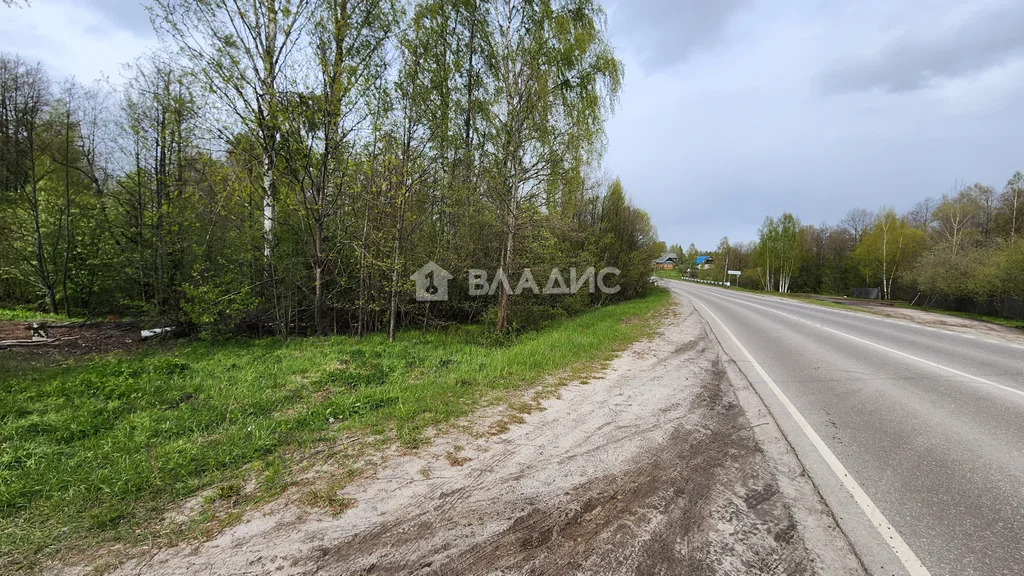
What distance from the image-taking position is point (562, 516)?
2.45 meters

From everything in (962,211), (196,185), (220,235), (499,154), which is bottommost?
(220,235)

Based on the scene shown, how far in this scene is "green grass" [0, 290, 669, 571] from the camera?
2.58 meters

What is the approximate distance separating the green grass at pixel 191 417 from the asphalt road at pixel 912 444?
326 centimetres

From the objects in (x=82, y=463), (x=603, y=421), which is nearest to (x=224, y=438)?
(x=82, y=463)

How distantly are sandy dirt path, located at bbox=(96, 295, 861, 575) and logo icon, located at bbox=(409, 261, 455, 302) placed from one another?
741 cm

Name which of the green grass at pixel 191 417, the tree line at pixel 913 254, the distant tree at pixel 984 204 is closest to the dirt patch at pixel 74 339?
the green grass at pixel 191 417

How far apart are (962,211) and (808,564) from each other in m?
51.1

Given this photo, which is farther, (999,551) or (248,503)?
(248,503)

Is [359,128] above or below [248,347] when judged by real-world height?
above

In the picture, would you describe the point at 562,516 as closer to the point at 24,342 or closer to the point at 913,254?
the point at 24,342

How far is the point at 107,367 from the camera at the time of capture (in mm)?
6125

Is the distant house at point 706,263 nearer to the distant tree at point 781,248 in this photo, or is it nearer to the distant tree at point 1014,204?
the distant tree at point 781,248

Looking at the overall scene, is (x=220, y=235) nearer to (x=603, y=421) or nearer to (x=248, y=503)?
(x=248, y=503)

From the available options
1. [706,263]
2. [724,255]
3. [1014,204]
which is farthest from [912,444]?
[706,263]
